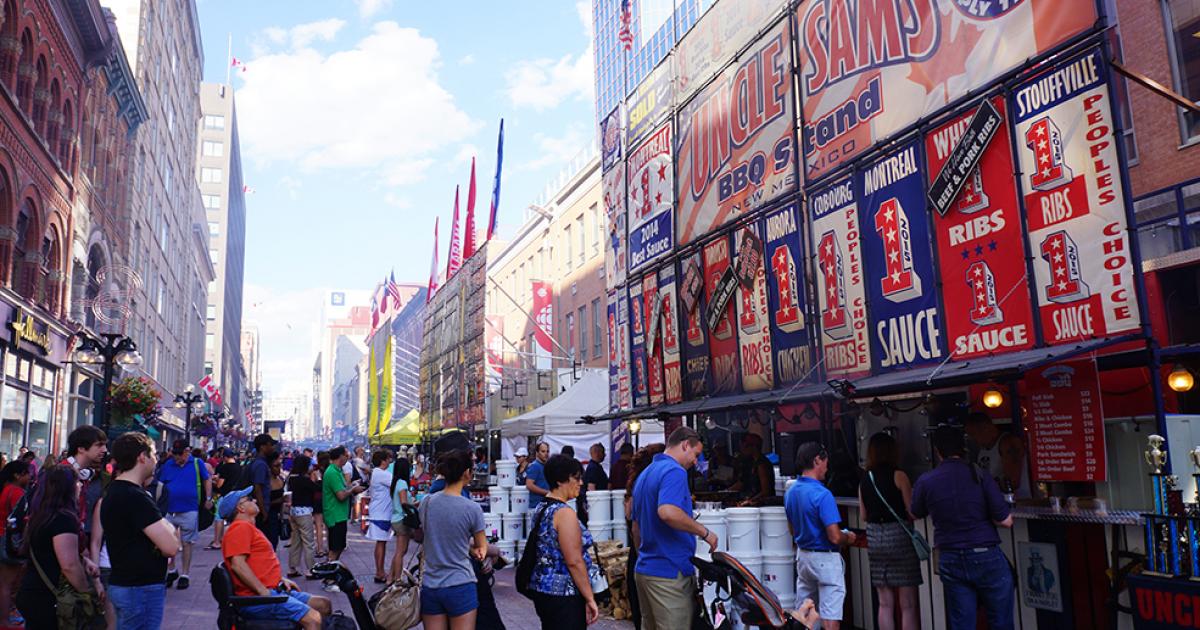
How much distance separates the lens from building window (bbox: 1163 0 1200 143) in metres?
13.2

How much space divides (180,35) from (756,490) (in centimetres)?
5261

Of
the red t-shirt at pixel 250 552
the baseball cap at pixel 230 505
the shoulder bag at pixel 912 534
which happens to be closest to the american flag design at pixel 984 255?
the shoulder bag at pixel 912 534

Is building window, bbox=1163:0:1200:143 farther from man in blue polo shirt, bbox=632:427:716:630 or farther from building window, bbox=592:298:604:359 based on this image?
building window, bbox=592:298:604:359

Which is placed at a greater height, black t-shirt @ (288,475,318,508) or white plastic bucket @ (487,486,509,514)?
black t-shirt @ (288,475,318,508)

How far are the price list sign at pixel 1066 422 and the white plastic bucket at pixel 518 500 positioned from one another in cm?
835

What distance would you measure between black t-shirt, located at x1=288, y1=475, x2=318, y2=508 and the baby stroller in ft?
28.1

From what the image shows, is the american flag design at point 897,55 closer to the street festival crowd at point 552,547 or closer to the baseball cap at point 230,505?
the street festival crowd at point 552,547

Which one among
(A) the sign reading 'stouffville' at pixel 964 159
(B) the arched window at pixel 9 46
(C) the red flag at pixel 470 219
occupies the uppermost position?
(C) the red flag at pixel 470 219

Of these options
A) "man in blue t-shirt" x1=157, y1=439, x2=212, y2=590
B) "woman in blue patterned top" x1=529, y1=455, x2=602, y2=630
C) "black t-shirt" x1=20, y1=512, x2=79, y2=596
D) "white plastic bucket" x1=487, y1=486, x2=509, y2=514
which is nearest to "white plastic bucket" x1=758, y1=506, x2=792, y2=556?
"woman in blue patterned top" x1=529, y1=455, x2=602, y2=630

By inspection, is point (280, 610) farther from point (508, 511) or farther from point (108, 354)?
point (108, 354)

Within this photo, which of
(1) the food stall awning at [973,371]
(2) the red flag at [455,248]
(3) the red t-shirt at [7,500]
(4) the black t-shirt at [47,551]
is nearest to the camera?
(4) the black t-shirt at [47,551]

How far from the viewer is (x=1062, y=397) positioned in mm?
7578

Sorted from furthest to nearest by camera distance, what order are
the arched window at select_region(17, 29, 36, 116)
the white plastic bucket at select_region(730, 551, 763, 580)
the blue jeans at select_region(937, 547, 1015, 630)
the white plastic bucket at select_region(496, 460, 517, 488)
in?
1. the arched window at select_region(17, 29, 36, 116)
2. the white plastic bucket at select_region(496, 460, 517, 488)
3. the white plastic bucket at select_region(730, 551, 763, 580)
4. the blue jeans at select_region(937, 547, 1015, 630)

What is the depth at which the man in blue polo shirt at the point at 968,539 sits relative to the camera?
251 inches
